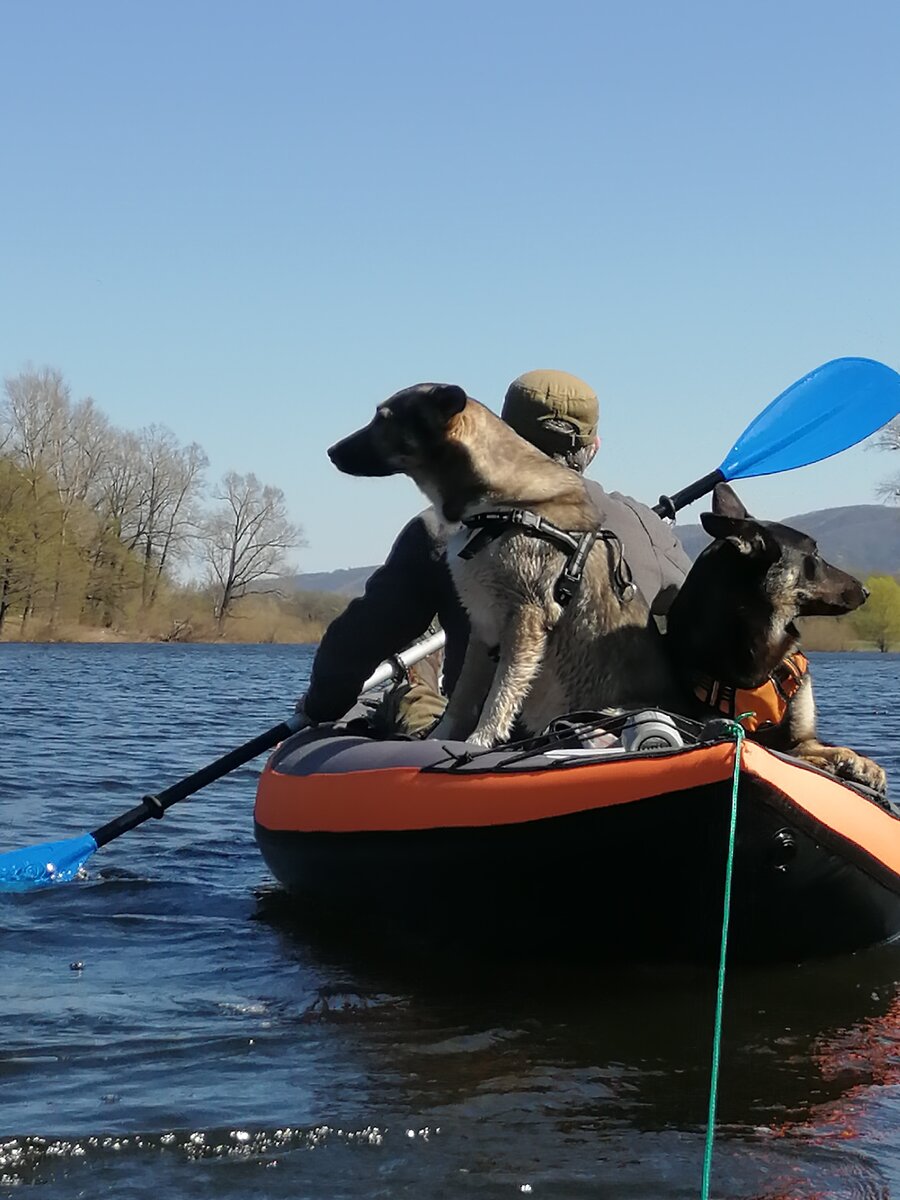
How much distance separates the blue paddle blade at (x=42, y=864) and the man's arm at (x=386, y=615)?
1864mm

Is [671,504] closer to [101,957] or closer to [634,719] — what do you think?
[634,719]

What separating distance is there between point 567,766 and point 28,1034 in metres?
2.06

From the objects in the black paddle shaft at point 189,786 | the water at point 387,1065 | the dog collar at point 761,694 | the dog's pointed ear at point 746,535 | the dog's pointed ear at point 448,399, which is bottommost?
the water at point 387,1065

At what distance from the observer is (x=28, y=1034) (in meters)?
4.99

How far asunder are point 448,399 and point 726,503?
1.26 meters

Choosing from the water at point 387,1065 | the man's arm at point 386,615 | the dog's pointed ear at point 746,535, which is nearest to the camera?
the water at point 387,1065

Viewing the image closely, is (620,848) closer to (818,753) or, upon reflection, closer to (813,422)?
(818,753)

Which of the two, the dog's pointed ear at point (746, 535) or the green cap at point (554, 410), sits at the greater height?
the green cap at point (554, 410)

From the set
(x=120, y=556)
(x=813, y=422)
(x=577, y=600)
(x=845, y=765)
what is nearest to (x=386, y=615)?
(x=577, y=600)

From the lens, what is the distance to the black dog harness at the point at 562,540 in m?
5.72

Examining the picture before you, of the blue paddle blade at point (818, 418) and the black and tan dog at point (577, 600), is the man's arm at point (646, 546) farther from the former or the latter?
the blue paddle blade at point (818, 418)

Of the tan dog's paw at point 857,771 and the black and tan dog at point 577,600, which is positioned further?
the tan dog's paw at point 857,771

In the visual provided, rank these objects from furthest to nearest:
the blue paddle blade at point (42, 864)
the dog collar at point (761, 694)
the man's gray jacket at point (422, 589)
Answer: the blue paddle blade at point (42, 864) → the man's gray jacket at point (422, 589) → the dog collar at point (761, 694)

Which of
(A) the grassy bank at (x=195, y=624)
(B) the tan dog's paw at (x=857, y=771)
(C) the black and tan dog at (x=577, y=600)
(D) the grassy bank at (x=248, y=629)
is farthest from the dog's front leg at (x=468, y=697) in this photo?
(A) the grassy bank at (x=195, y=624)
